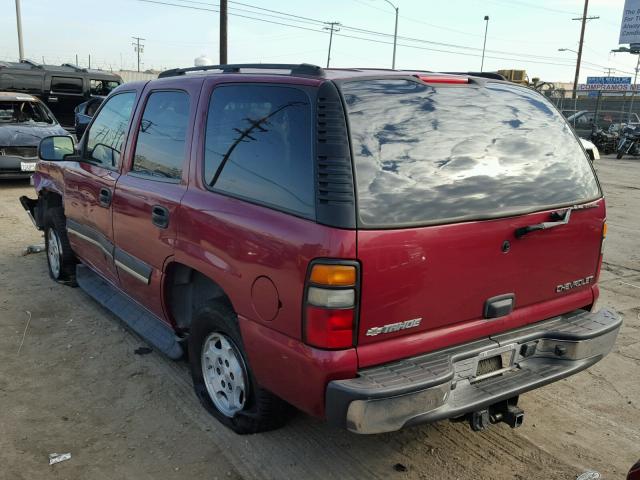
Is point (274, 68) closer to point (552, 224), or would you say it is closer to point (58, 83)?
point (552, 224)

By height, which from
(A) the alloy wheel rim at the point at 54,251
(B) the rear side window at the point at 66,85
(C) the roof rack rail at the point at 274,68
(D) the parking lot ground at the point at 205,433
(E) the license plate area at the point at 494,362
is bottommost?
(D) the parking lot ground at the point at 205,433

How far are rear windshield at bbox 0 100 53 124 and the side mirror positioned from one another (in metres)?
7.13

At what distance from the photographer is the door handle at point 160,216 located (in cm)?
322

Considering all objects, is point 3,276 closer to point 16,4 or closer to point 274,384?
point 274,384

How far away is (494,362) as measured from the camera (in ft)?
8.86

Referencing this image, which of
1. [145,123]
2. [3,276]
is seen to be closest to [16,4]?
[3,276]

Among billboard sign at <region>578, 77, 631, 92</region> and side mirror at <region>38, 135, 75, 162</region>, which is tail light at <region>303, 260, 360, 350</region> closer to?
side mirror at <region>38, 135, 75, 162</region>

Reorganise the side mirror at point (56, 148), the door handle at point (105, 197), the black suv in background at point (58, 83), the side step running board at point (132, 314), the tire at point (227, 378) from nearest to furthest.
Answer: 1. the tire at point (227, 378)
2. the side step running board at point (132, 314)
3. the door handle at point (105, 197)
4. the side mirror at point (56, 148)
5. the black suv in background at point (58, 83)

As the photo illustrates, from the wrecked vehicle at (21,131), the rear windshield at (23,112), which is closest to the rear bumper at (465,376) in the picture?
the wrecked vehicle at (21,131)

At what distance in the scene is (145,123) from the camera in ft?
12.3

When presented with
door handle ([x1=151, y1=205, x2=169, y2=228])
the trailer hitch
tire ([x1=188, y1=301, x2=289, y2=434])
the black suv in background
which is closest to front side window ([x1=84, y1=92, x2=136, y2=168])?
door handle ([x1=151, y1=205, x2=169, y2=228])

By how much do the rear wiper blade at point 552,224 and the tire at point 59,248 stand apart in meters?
4.07

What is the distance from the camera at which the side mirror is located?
189 inches

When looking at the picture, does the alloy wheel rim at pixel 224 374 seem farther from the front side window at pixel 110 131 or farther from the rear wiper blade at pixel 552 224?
the front side window at pixel 110 131
